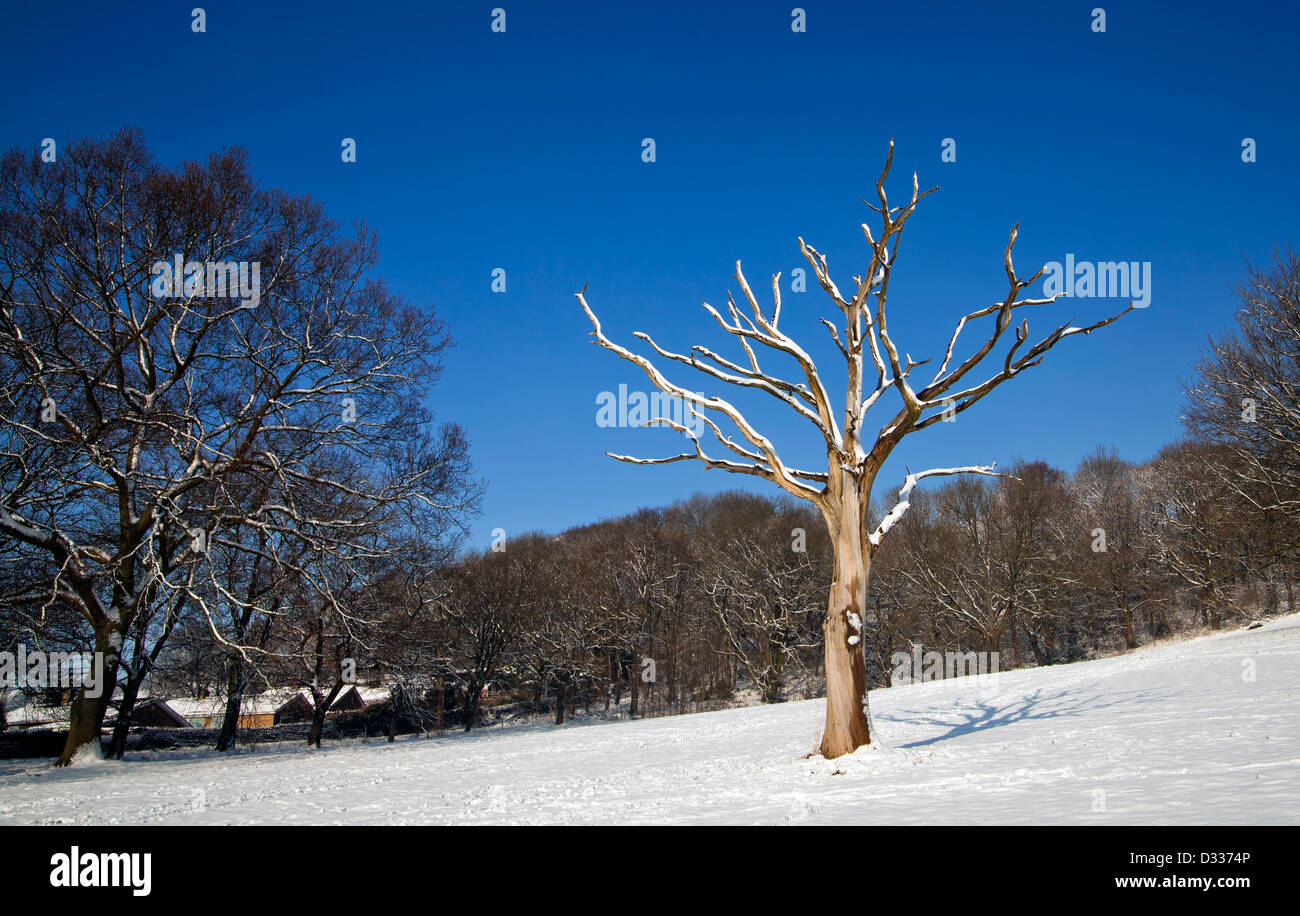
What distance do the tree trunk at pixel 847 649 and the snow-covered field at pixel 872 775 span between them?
1.47 ft

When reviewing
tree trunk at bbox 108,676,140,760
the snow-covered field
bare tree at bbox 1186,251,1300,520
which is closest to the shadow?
the snow-covered field

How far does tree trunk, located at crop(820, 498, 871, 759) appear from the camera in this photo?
10695mm

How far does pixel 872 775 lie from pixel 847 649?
2.01 metres

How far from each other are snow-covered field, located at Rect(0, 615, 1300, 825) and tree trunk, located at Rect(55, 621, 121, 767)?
0.63 m

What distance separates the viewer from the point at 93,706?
1750cm

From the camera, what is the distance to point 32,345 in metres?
15.9

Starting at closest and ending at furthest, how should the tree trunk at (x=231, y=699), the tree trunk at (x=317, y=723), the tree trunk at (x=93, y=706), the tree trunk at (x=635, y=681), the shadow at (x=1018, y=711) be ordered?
the shadow at (x=1018, y=711)
the tree trunk at (x=93, y=706)
the tree trunk at (x=231, y=699)
the tree trunk at (x=317, y=723)
the tree trunk at (x=635, y=681)

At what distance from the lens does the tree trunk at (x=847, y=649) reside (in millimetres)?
10695

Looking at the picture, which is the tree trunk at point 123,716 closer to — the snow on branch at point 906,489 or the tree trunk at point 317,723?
the tree trunk at point 317,723

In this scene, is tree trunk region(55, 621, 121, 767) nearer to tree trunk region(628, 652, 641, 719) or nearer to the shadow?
the shadow

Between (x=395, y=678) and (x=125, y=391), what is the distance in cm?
1377

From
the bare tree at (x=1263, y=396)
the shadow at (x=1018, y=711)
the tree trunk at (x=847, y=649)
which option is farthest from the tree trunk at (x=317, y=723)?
the bare tree at (x=1263, y=396)

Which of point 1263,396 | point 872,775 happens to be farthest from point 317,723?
point 1263,396
